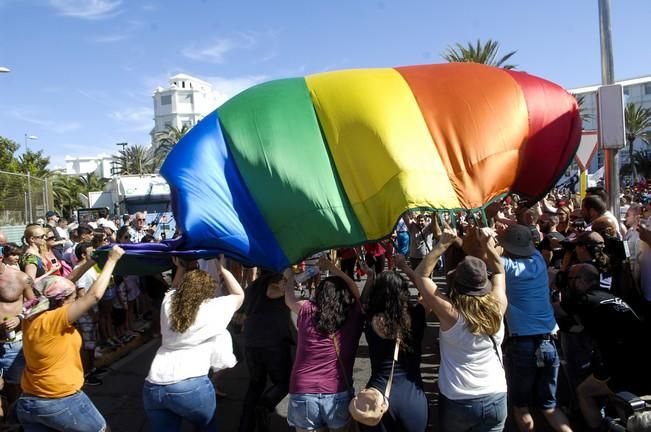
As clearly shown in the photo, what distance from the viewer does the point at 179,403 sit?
11.2ft

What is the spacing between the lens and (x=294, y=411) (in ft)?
11.2

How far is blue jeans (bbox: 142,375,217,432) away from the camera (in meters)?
3.42

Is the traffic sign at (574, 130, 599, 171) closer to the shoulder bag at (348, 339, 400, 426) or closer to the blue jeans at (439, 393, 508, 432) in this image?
the blue jeans at (439, 393, 508, 432)

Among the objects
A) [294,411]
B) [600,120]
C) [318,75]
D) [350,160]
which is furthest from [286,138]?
[600,120]

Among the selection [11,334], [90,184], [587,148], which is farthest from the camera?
[90,184]

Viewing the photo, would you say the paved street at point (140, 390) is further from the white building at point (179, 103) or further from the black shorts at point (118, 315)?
the white building at point (179, 103)

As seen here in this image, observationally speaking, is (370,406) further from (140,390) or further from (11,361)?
(140,390)

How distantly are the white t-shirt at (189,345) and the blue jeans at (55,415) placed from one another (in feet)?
1.53

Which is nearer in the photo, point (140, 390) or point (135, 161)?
point (140, 390)

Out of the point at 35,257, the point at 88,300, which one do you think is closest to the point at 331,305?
the point at 88,300

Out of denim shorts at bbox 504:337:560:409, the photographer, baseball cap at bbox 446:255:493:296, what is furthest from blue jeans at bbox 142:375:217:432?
the photographer

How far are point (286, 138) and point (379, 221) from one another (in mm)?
932

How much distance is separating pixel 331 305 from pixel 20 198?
529 inches

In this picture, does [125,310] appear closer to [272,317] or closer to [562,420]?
[272,317]
